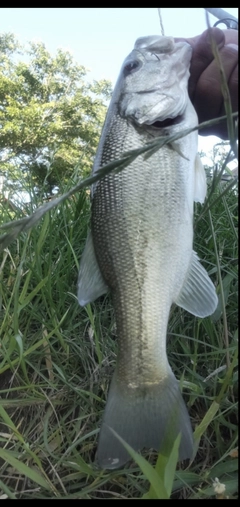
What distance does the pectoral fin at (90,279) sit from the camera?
125 cm

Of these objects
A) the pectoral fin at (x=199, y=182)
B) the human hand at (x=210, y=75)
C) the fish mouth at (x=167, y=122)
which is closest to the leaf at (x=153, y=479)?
the pectoral fin at (x=199, y=182)

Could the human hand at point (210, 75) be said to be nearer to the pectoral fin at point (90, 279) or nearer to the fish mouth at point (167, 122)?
the fish mouth at point (167, 122)

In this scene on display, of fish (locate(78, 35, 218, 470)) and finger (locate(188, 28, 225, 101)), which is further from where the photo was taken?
finger (locate(188, 28, 225, 101))

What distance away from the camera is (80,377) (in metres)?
1.60

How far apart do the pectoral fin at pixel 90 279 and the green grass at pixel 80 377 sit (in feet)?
0.97

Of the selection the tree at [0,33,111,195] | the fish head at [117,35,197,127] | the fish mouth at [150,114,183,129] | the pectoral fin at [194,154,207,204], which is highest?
the fish head at [117,35,197,127]

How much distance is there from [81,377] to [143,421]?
1.76 feet

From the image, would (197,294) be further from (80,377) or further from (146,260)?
(80,377)

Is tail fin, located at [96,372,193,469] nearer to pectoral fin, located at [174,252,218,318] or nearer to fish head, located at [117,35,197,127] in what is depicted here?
pectoral fin, located at [174,252,218,318]

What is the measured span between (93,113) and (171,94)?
13.8 metres

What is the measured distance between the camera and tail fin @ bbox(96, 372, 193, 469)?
3.45ft

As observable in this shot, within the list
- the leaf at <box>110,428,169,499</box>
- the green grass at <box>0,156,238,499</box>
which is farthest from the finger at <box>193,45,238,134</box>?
the leaf at <box>110,428,169,499</box>

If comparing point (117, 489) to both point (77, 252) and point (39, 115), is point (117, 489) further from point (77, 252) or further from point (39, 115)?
point (39, 115)

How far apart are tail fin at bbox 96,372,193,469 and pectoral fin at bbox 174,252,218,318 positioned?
0.63 feet
